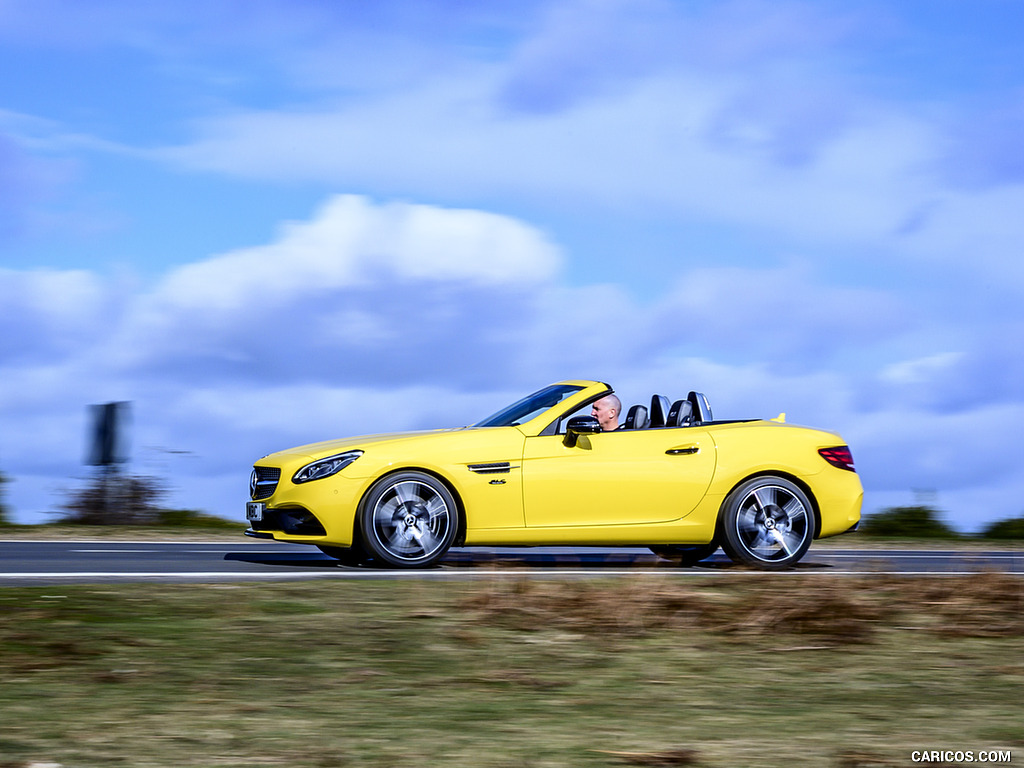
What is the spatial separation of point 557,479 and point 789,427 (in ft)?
7.23

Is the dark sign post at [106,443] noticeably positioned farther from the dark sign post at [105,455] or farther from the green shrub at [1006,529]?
the green shrub at [1006,529]

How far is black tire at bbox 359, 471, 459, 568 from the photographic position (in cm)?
1032

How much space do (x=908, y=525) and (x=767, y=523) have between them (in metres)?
9.09

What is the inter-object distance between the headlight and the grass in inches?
74.4

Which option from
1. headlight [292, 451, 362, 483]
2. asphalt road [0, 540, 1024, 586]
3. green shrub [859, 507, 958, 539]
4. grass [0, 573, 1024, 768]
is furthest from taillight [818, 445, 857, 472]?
green shrub [859, 507, 958, 539]

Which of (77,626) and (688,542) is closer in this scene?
(77,626)

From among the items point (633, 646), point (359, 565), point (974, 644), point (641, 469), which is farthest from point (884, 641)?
point (359, 565)

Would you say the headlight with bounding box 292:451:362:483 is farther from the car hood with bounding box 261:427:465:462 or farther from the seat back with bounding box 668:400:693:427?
the seat back with bounding box 668:400:693:427

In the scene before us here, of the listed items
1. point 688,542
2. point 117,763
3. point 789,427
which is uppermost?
point 789,427

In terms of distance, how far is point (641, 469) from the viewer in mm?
10625

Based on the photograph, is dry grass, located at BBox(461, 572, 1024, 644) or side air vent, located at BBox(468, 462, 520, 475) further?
side air vent, located at BBox(468, 462, 520, 475)

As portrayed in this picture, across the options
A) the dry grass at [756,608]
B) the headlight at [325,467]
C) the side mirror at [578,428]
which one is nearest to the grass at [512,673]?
the dry grass at [756,608]

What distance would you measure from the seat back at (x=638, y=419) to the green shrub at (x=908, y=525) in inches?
343

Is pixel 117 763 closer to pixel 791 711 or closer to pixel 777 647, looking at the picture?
pixel 791 711
